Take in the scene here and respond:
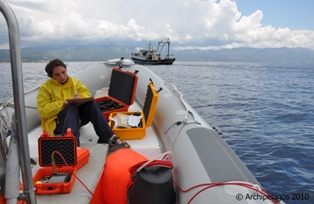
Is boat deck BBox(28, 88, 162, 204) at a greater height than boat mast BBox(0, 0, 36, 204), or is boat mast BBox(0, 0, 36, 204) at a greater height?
boat mast BBox(0, 0, 36, 204)

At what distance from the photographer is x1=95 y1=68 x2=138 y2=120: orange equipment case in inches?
140

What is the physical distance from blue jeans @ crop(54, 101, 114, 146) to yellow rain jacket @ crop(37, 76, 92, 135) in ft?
0.21

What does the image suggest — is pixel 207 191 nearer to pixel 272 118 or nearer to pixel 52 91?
pixel 52 91

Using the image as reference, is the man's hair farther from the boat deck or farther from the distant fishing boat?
the distant fishing boat

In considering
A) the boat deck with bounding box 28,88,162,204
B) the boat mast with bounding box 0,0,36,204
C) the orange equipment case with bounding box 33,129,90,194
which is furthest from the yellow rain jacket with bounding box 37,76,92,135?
the boat mast with bounding box 0,0,36,204

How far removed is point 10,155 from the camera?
0.89 m

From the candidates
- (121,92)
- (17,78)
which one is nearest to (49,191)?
(17,78)

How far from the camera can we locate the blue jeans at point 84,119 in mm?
2447

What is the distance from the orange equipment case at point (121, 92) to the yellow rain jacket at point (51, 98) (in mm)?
781

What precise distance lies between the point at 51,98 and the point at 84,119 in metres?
0.41

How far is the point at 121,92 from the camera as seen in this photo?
3.84 m

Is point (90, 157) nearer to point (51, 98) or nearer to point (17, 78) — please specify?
point (51, 98)

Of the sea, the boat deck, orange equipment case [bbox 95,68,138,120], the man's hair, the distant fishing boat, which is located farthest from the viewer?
the distant fishing boat

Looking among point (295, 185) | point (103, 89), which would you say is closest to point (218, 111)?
point (103, 89)
